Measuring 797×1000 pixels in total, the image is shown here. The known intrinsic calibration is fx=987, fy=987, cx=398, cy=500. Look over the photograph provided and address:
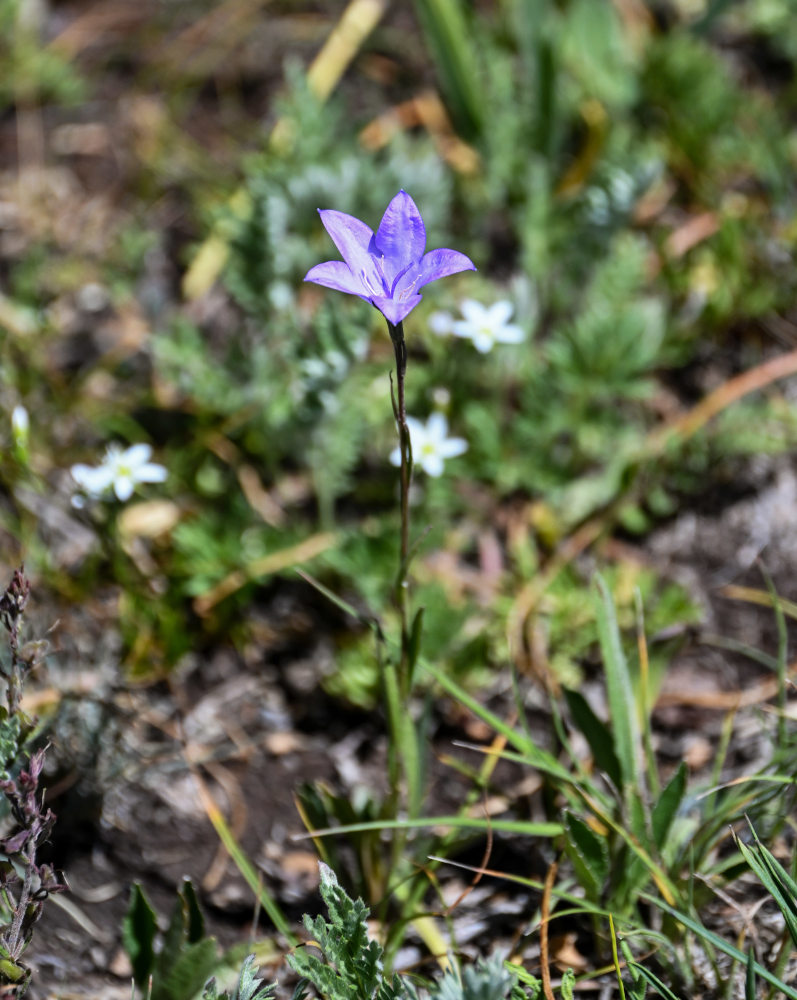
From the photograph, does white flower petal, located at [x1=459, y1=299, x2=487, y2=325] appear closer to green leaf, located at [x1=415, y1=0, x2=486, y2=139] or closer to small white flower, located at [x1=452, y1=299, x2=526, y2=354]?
small white flower, located at [x1=452, y1=299, x2=526, y2=354]

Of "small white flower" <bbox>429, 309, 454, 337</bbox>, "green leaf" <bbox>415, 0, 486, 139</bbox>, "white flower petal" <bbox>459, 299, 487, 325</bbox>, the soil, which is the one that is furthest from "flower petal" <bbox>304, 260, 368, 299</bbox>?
"green leaf" <bbox>415, 0, 486, 139</bbox>

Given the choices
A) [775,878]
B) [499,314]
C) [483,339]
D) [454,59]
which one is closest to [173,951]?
[775,878]

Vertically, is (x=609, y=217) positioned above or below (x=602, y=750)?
above


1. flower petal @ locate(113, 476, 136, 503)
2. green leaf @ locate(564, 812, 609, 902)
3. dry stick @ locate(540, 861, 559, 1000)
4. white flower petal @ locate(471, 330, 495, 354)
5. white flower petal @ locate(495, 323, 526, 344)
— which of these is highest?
white flower petal @ locate(495, 323, 526, 344)

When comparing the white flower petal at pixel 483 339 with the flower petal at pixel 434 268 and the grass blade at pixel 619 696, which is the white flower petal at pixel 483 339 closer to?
the grass blade at pixel 619 696

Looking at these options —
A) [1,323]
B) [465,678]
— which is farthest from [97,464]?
[465,678]

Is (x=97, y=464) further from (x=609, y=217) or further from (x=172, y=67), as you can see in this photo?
(x=172, y=67)
